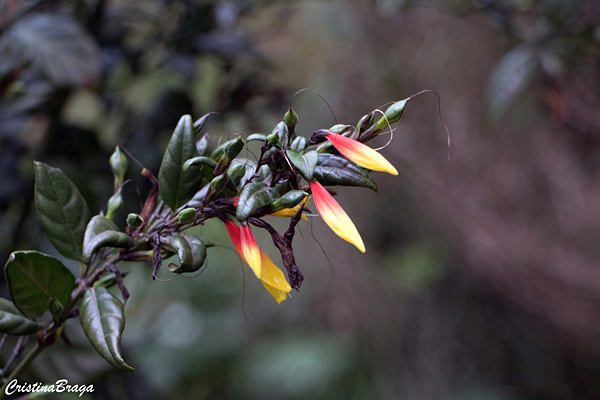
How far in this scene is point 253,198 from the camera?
304 millimetres

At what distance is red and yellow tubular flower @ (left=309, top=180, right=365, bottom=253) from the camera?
0.31 meters

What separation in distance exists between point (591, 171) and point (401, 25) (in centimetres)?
107

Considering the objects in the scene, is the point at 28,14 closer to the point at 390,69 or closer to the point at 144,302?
the point at 144,302

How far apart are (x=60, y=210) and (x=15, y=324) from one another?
10 centimetres

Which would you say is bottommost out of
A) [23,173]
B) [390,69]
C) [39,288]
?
[390,69]

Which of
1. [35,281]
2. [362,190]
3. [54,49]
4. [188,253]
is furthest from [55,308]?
[362,190]

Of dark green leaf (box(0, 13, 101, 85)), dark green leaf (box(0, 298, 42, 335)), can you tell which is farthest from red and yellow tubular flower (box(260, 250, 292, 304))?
dark green leaf (box(0, 13, 101, 85))

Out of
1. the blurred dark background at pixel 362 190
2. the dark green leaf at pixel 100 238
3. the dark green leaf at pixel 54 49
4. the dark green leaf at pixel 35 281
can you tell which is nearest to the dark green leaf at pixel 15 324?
the dark green leaf at pixel 35 281

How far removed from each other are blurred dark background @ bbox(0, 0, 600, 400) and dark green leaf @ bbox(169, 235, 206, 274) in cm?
33

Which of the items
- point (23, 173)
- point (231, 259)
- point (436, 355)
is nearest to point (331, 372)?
point (436, 355)

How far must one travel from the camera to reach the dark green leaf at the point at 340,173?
1.07 ft

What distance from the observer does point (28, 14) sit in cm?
72

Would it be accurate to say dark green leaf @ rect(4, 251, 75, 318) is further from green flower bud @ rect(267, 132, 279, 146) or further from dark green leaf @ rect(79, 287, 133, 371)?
green flower bud @ rect(267, 132, 279, 146)

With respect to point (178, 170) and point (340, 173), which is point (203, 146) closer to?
point (178, 170)
